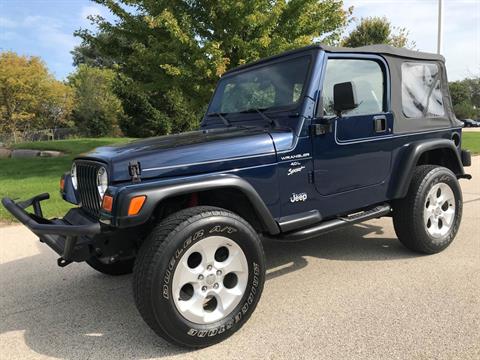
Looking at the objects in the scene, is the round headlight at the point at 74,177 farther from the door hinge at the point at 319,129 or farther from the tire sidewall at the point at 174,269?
the door hinge at the point at 319,129

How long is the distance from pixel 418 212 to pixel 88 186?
2.93 m

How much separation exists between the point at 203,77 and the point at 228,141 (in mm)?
6964

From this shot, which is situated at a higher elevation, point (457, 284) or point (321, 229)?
point (321, 229)

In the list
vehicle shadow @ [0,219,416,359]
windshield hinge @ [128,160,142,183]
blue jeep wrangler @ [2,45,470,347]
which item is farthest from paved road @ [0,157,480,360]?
windshield hinge @ [128,160,142,183]

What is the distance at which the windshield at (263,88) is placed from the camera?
3682 millimetres

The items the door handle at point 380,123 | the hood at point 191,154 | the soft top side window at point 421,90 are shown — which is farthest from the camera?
the soft top side window at point 421,90

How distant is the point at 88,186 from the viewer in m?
3.21

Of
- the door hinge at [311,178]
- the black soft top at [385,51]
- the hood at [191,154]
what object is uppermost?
the black soft top at [385,51]

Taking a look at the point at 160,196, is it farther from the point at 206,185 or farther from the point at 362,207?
the point at 362,207

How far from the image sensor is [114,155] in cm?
299

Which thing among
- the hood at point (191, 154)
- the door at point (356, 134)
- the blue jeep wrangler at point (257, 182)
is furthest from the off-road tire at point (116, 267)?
the door at point (356, 134)

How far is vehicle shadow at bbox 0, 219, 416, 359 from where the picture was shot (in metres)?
2.94

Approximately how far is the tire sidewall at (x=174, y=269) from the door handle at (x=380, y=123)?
168 centimetres

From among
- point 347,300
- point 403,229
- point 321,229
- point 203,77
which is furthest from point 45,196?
point 203,77
